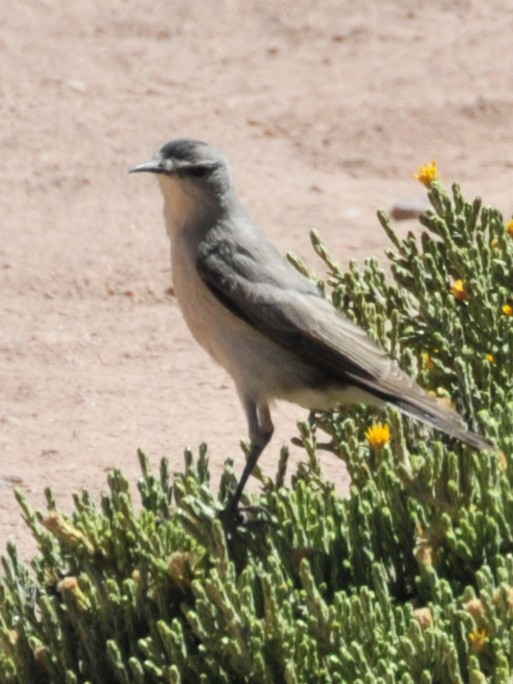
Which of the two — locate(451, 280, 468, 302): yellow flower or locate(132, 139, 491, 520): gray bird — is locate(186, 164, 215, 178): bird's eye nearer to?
locate(132, 139, 491, 520): gray bird

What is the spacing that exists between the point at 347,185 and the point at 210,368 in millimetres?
2383

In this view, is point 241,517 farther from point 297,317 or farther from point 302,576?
point 302,576

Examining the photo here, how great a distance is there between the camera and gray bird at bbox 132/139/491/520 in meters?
5.40

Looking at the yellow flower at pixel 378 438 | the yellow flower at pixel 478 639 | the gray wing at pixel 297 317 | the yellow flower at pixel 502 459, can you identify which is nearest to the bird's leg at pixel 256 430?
the gray wing at pixel 297 317

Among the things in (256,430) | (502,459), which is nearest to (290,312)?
(256,430)

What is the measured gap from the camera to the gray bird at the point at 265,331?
17.7 feet

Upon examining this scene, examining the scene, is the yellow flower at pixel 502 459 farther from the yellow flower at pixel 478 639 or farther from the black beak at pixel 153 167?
the black beak at pixel 153 167

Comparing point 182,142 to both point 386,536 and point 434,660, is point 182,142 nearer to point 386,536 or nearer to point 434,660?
point 386,536

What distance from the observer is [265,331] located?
555cm

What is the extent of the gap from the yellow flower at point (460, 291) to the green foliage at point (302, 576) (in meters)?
0.24

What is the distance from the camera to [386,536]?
4387 millimetres

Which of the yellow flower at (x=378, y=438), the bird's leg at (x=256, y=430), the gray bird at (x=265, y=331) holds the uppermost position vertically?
the gray bird at (x=265, y=331)

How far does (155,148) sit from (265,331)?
15.7 ft

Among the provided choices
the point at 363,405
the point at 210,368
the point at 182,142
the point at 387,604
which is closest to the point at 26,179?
the point at 210,368
